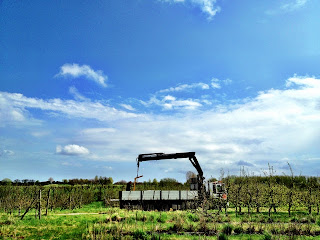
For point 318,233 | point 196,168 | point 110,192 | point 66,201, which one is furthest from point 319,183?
point 66,201

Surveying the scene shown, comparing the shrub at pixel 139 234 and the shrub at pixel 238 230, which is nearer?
the shrub at pixel 139 234

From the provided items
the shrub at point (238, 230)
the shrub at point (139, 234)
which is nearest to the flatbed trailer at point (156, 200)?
the shrub at point (238, 230)

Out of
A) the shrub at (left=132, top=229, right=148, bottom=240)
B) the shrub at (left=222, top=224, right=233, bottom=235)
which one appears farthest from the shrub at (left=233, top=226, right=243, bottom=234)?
the shrub at (left=132, top=229, right=148, bottom=240)

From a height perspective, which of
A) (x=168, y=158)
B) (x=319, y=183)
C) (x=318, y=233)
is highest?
(x=168, y=158)

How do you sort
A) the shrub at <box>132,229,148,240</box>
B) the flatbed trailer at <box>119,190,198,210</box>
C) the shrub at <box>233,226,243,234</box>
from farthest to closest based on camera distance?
the flatbed trailer at <box>119,190,198,210</box>, the shrub at <box>233,226,243,234</box>, the shrub at <box>132,229,148,240</box>

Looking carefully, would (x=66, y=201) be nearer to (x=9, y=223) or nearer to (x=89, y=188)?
(x=89, y=188)

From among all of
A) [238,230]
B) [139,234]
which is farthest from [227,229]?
[139,234]

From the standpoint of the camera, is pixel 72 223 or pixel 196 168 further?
pixel 196 168

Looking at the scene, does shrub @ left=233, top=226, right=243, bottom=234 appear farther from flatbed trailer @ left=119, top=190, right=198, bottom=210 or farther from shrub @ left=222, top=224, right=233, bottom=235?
flatbed trailer @ left=119, top=190, right=198, bottom=210

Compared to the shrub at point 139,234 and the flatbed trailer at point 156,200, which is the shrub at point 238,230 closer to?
the shrub at point 139,234

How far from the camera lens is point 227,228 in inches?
611

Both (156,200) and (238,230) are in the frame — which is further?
(156,200)

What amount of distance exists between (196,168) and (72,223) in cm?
1557

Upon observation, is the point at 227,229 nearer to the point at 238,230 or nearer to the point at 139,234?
the point at 238,230
